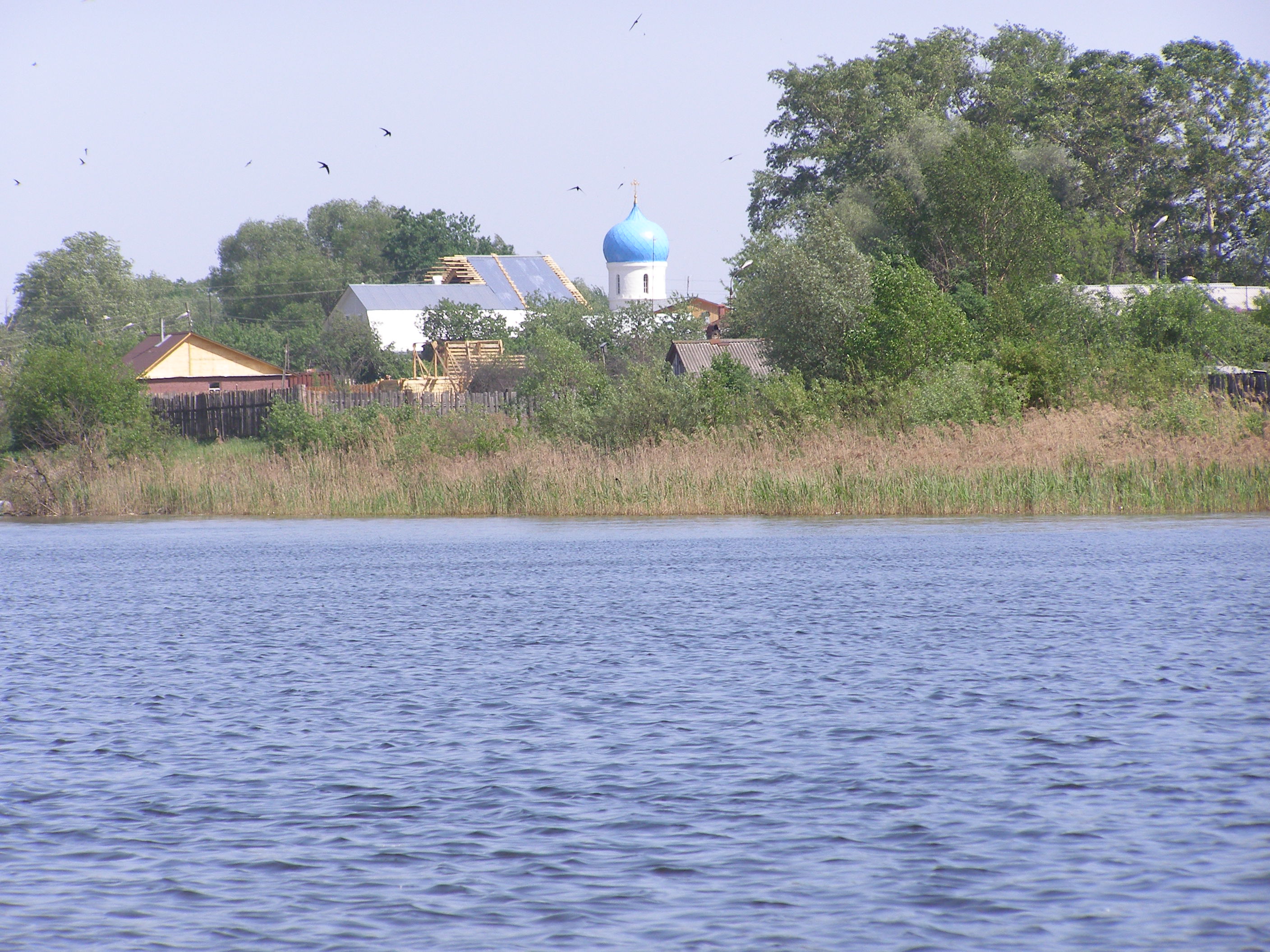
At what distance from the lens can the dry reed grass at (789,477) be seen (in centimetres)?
2497

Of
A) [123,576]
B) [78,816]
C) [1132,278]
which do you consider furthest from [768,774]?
[1132,278]

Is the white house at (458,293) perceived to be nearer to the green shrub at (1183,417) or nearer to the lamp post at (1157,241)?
the lamp post at (1157,241)

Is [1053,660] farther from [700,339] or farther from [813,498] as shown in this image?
[700,339]

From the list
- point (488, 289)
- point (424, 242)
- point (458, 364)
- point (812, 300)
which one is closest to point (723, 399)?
point (812, 300)

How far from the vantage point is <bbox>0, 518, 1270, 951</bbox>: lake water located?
5.32m

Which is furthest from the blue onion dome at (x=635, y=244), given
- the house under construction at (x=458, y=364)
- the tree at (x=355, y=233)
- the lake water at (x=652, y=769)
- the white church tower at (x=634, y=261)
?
the lake water at (x=652, y=769)

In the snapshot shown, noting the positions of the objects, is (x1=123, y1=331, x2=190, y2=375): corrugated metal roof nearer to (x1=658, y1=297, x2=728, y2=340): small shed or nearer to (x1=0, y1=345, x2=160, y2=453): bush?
(x1=658, y1=297, x2=728, y2=340): small shed

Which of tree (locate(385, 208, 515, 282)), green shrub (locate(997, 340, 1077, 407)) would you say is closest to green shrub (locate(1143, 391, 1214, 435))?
green shrub (locate(997, 340, 1077, 407))

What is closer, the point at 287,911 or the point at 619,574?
the point at 287,911

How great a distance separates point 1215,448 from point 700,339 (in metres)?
38.7

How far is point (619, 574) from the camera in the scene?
58.7 feet

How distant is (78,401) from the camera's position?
3812cm

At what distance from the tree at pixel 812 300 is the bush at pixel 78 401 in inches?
697

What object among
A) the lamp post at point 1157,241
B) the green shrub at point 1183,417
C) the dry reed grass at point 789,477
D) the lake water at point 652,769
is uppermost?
the lamp post at point 1157,241
